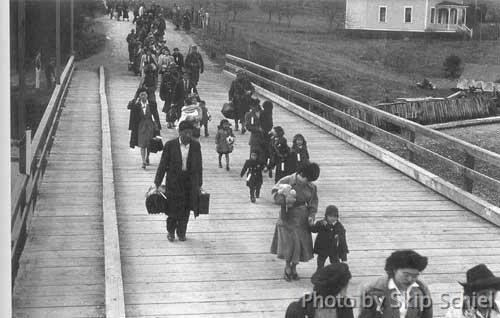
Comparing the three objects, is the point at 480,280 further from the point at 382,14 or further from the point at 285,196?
the point at 382,14

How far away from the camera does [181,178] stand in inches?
383

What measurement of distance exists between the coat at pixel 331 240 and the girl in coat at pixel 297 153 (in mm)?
3451

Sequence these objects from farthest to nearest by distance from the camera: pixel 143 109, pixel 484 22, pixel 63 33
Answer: pixel 484 22, pixel 63 33, pixel 143 109

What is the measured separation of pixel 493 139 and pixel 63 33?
1217 cm

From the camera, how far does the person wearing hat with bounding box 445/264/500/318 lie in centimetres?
526

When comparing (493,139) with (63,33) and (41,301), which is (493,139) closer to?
(63,33)

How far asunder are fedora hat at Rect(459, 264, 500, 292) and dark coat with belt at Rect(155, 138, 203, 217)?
4.63 metres

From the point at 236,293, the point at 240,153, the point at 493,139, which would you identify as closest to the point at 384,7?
the point at 493,139

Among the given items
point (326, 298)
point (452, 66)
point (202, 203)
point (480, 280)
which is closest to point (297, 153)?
point (202, 203)

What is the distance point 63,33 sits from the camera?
25.4 metres

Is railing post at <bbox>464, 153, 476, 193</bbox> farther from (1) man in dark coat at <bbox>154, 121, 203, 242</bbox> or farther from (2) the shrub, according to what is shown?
(2) the shrub

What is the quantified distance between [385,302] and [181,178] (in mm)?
4832

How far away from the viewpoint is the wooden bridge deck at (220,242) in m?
7.86

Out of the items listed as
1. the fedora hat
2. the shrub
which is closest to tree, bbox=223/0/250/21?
the shrub
